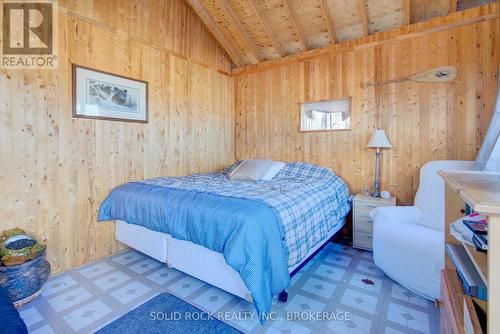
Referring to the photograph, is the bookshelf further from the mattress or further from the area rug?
the area rug

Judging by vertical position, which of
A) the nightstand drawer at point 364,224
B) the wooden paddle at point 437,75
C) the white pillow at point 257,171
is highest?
the wooden paddle at point 437,75

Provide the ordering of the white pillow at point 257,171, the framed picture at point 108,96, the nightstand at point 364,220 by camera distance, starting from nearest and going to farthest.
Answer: the framed picture at point 108,96
the nightstand at point 364,220
the white pillow at point 257,171

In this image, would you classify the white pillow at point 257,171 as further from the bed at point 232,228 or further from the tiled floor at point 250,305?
the tiled floor at point 250,305

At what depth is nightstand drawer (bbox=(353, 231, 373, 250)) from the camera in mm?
2721

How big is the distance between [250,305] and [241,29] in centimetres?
346

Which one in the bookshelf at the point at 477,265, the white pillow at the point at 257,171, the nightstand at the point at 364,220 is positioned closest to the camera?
the bookshelf at the point at 477,265

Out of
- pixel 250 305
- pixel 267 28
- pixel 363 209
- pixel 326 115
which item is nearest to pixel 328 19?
pixel 267 28

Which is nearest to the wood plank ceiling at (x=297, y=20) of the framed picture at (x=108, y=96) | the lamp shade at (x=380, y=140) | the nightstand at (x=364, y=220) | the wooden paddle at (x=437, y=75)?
the wooden paddle at (x=437, y=75)

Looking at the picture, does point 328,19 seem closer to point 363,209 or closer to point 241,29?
point 241,29

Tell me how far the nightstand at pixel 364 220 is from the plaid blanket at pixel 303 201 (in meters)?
0.15

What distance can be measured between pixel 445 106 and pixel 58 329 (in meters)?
3.87

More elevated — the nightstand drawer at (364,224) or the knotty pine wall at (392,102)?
the knotty pine wall at (392,102)

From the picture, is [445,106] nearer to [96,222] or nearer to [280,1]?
[280,1]

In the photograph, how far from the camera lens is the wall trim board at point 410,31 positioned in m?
2.46
